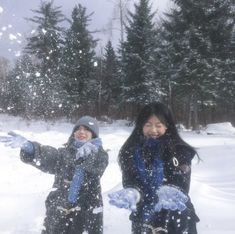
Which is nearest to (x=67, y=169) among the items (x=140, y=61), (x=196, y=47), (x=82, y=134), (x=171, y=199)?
(x=82, y=134)

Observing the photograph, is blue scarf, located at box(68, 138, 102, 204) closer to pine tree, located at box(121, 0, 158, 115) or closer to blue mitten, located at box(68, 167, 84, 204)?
blue mitten, located at box(68, 167, 84, 204)

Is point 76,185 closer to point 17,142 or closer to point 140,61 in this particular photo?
point 17,142

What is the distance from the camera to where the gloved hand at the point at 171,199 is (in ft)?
9.41

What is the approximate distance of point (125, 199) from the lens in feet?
9.49

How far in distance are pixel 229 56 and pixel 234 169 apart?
1963cm

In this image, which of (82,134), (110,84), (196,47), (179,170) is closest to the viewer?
(179,170)

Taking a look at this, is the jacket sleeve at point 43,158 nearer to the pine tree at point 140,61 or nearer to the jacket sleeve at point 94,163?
the jacket sleeve at point 94,163

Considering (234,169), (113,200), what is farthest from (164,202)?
(234,169)

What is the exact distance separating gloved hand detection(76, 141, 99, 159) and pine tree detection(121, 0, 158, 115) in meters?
24.3

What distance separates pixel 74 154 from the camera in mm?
4547

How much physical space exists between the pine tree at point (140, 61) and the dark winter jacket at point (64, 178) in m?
24.3

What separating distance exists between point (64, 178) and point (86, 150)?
0.35 meters

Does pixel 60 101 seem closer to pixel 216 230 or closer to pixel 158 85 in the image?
pixel 158 85

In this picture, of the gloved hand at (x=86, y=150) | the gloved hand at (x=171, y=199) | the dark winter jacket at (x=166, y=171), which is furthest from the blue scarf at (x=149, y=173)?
the gloved hand at (x=86, y=150)
